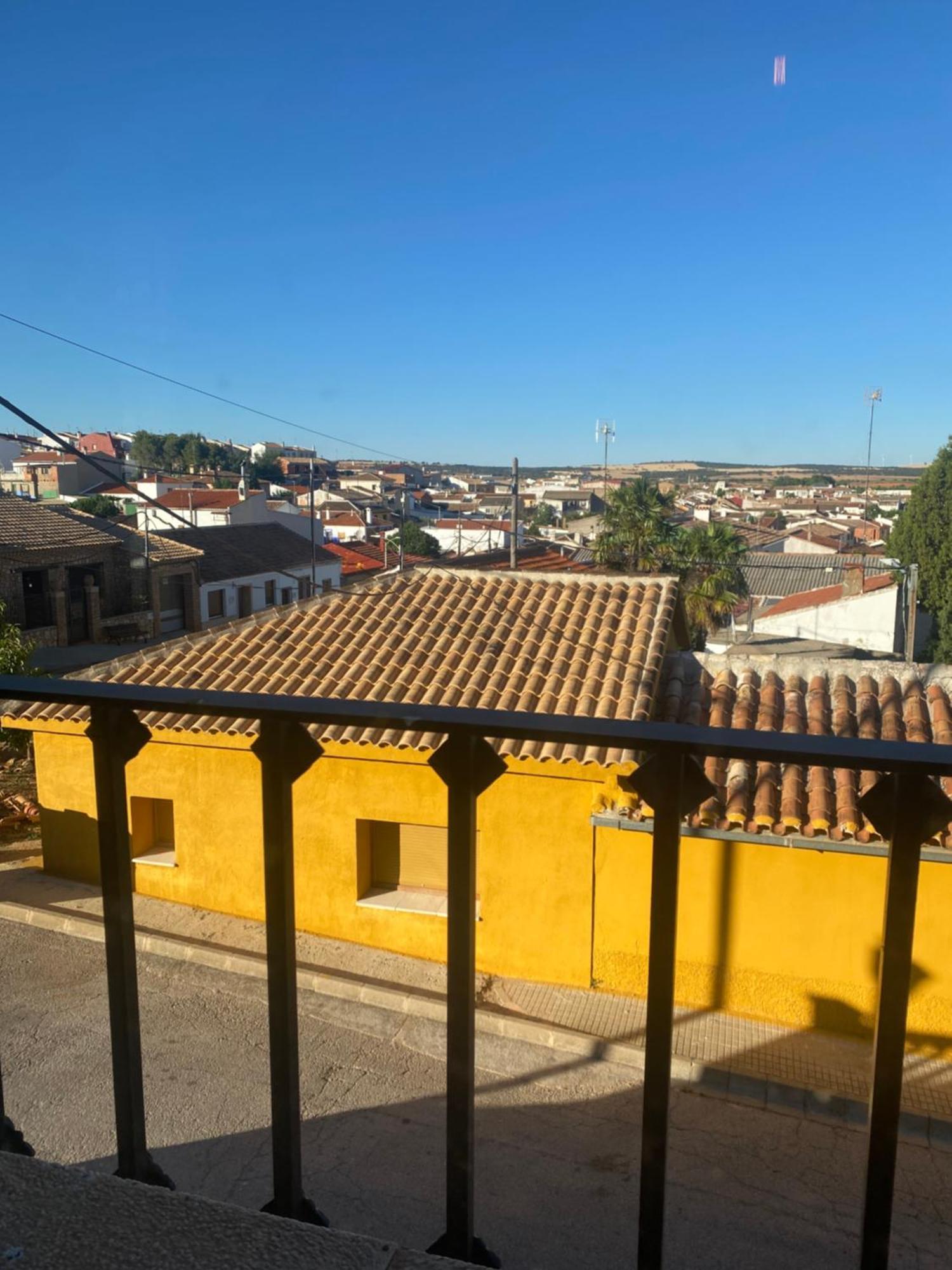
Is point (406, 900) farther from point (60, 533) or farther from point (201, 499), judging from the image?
point (201, 499)

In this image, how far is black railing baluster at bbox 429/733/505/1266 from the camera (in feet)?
4.56

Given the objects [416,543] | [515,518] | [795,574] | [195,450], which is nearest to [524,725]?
[515,518]

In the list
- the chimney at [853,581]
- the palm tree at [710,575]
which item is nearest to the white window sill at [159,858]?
the palm tree at [710,575]

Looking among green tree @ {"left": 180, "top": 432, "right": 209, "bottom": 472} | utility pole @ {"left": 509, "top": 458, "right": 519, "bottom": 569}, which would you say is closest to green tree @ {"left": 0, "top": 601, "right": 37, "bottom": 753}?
utility pole @ {"left": 509, "top": 458, "right": 519, "bottom": 569}

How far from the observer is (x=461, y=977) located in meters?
1.45

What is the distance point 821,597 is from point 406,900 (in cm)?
2459

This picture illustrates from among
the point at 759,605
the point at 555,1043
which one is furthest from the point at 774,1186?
the point at 759,605

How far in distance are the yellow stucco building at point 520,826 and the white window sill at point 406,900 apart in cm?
2

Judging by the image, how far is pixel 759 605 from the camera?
37.4 metres

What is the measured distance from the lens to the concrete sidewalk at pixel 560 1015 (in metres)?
6.02

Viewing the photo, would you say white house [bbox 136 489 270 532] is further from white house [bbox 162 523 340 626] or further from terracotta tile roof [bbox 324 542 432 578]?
terracotta tile roof [bbox 324 542 432 578]

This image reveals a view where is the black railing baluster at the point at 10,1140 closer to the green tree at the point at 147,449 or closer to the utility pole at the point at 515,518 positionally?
the utility pole at the point at 515,518

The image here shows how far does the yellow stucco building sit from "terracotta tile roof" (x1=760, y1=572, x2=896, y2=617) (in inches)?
775

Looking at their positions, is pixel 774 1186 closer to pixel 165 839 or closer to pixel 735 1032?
pixel 735 1032
